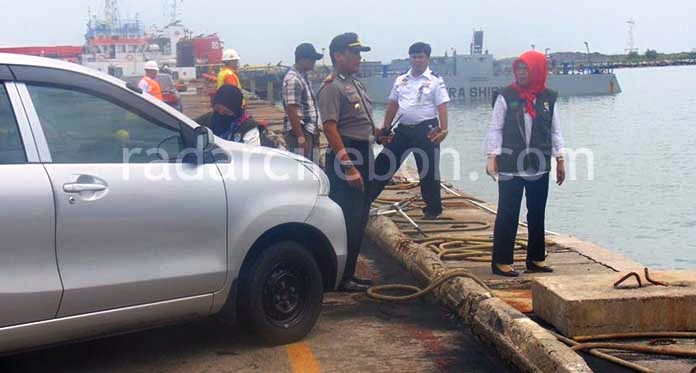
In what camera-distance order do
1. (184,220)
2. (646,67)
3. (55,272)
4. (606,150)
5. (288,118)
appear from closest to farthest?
(55,272), (184,220), (288,118), (606,150), (646,67)

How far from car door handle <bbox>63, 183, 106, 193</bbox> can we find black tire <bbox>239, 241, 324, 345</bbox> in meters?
1.13

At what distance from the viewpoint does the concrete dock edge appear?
4676 mm

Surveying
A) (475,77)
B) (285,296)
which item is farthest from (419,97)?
(475,77)

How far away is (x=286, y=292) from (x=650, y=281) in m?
2.33

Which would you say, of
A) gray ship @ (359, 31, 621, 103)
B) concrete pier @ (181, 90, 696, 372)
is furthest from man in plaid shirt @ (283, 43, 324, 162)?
gray ship @ (359, 31, 621, 103)

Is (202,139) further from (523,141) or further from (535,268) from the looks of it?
(535,268)

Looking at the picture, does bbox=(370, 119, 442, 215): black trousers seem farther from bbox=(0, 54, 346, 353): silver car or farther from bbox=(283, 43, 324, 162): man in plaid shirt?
bbox=(0, 54, 346, 353): silver car

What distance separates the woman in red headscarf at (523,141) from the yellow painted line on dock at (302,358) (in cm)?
213

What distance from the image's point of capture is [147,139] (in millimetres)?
5090

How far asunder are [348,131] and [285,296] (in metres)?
1.76

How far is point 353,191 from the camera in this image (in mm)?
6934

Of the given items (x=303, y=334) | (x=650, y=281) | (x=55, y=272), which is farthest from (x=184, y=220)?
(x=650, y=281)

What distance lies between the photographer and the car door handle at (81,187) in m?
4.49

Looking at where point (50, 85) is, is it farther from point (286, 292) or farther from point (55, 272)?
point (286, 292)
